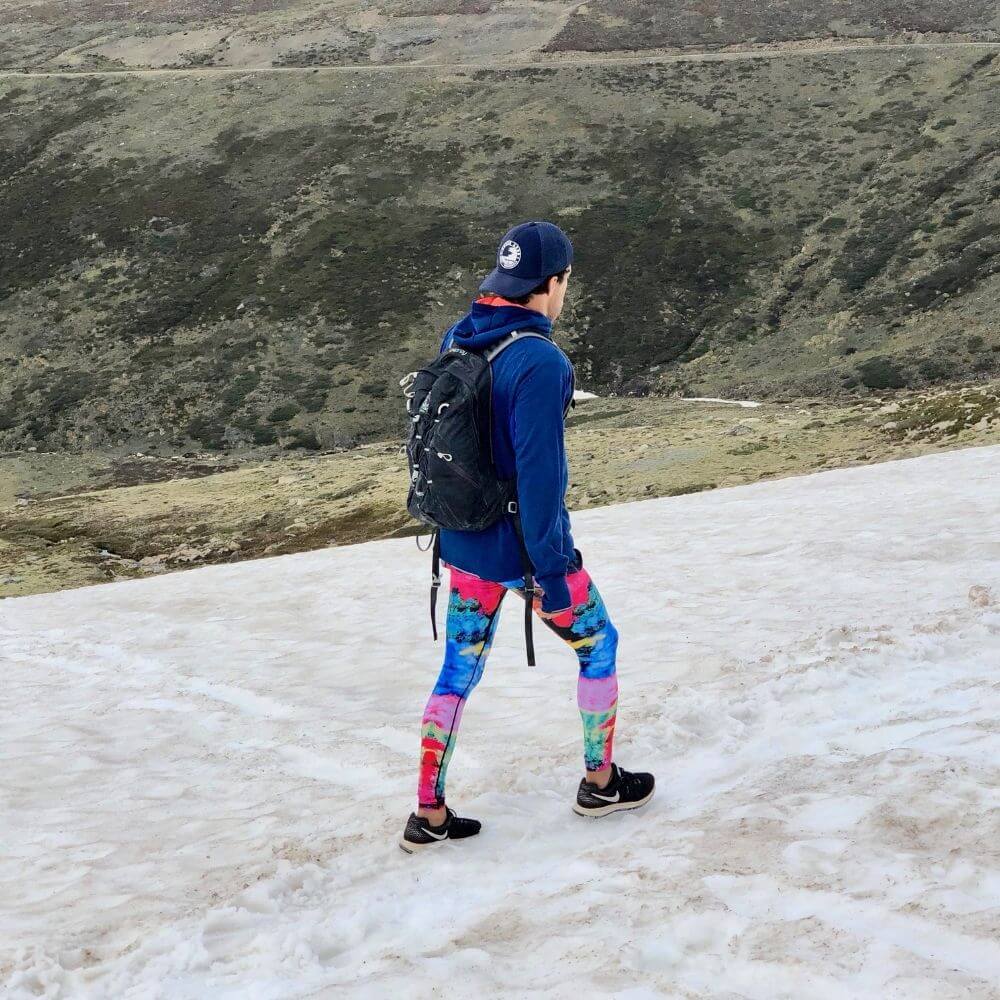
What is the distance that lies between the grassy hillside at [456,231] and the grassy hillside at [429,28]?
10126 mm

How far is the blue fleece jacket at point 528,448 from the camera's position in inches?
229

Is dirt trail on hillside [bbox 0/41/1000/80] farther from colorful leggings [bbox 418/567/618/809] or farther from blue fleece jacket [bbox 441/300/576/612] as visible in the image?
colorful leggings [bbox 418/567/618/809]

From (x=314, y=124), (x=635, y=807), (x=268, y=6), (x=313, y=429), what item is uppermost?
(x=268, y=6)

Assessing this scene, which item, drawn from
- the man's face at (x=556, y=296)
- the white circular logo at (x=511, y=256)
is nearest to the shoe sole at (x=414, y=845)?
the man's face at (x=556, y=296)

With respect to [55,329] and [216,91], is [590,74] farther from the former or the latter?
[55,329]

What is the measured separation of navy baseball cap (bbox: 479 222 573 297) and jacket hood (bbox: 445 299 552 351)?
0.10 meters

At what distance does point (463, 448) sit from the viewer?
19.8 ft

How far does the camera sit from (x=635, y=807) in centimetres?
700

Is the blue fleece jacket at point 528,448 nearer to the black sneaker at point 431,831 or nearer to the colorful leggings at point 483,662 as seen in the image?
the colorful leggings at point 483,662

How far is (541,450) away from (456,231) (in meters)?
84.5

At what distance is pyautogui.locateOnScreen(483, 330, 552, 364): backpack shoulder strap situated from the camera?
6008 millimetres

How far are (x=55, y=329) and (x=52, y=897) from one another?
270ft

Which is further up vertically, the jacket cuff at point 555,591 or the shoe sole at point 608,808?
the jacket cuff at point 555,591

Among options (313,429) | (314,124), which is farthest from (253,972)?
(314,124)
